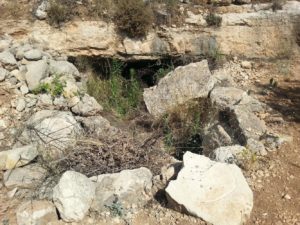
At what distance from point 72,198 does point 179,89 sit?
2.45m

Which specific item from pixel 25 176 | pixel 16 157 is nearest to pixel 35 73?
pixel 16 157

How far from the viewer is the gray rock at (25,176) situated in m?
3.97

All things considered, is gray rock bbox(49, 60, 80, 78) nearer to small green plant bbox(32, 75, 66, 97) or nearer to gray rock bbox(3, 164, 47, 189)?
small green plant bbox(32, 75, 66, 97)

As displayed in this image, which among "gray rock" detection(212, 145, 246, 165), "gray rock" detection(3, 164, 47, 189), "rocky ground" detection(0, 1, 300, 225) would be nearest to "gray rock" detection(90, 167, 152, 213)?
"rocky ground" detection(0, 1, 300, 225)

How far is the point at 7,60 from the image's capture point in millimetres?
5387

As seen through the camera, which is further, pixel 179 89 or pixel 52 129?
pixel 179 89

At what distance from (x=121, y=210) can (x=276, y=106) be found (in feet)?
8.61

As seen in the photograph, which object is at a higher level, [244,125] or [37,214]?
[244,125]

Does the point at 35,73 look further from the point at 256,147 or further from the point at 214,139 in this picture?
the point at 256,147

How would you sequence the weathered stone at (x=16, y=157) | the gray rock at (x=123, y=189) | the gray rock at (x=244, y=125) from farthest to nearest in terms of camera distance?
the gray rock at (x=244, y=125) < the weathered stone at (x=16, y=157) < the gray rock at (x=123, y=189)

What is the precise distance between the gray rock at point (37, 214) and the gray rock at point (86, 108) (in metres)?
1.92

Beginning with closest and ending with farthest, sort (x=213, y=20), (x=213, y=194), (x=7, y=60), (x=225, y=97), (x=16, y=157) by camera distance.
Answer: (x=213, y=194) → (x=16, y=157) → (x=225, y=97) → (x=7, y=60) → (x=213, y=20)

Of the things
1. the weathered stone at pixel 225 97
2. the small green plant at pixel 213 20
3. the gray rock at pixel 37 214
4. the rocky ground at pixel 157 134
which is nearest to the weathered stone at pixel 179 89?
the rocky ground at pixel 157 134

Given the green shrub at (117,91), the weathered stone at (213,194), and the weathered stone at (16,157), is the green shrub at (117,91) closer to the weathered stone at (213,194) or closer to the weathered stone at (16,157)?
the weathered stone at (16,157)
